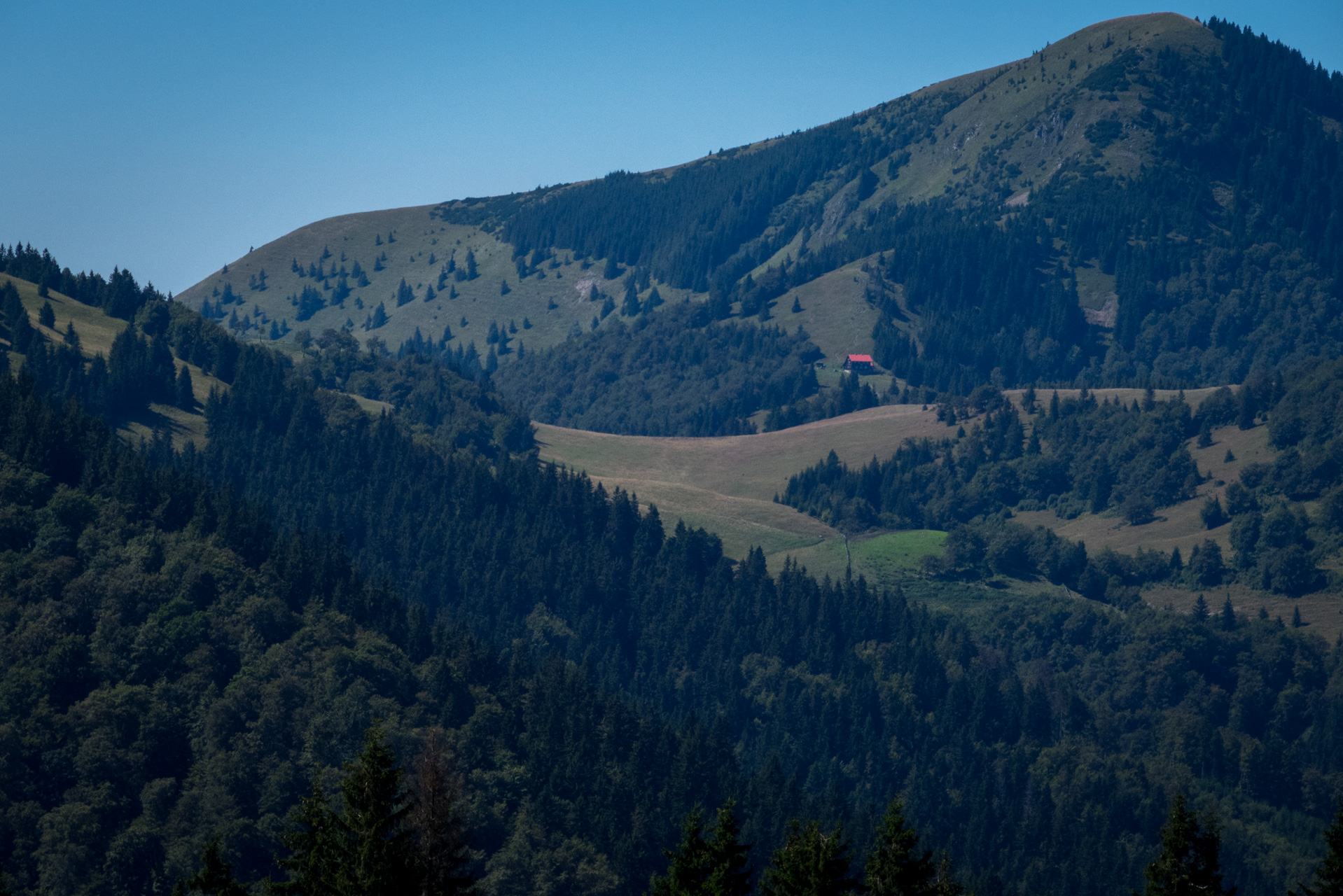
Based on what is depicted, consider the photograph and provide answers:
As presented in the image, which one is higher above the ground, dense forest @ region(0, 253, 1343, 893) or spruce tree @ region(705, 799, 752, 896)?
spruce tree @ region(705, 799, 752, 896)

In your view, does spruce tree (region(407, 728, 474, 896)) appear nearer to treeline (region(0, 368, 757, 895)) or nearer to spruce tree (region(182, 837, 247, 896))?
spruce tree (region(182, 837, 247, 896))

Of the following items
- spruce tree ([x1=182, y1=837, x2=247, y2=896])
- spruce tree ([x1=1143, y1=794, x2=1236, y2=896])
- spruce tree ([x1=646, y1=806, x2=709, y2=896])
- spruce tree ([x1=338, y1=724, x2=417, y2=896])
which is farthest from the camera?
spruce tree ([x1=646, y1=806, x2=709, y2=896])

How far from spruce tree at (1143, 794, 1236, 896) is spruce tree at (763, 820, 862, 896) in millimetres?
9962

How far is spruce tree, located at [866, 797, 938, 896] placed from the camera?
45.9 m

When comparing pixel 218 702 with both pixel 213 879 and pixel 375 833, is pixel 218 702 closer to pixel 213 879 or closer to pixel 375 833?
pixel 213 879

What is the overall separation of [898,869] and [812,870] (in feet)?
9.33

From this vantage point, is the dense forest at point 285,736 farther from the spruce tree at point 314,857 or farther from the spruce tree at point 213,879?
the spruce tree at point 213,879

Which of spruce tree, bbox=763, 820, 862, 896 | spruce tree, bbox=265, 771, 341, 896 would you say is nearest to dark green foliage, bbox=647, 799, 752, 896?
spruce tree, bbox=763, 820, 862, 896

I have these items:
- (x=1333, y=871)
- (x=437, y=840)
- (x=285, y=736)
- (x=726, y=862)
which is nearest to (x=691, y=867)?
(x=726, y=862)

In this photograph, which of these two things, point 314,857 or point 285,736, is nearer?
point 314,857

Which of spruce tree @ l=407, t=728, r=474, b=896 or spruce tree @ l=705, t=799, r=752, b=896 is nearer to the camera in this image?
spruce tree @ l=407, t=728, r=474, b=896

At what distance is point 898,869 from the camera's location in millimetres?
46000

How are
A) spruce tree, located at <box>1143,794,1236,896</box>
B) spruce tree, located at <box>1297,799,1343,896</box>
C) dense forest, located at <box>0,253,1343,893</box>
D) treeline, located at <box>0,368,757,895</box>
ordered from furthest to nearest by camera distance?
dense forest, located at <box>0,253,1343,893</box> < treeline, located at <box>0,368,757,895</box> < spruce tree, located at <box>1297,799,1343,896</box> < spruce tree, located at <box>1143,794,1236,896</box>

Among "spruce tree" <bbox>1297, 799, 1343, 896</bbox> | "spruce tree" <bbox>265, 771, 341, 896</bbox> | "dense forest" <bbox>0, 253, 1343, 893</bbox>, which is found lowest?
"dense forest" <bbox>0, 253, 1343, 893</bbox>
